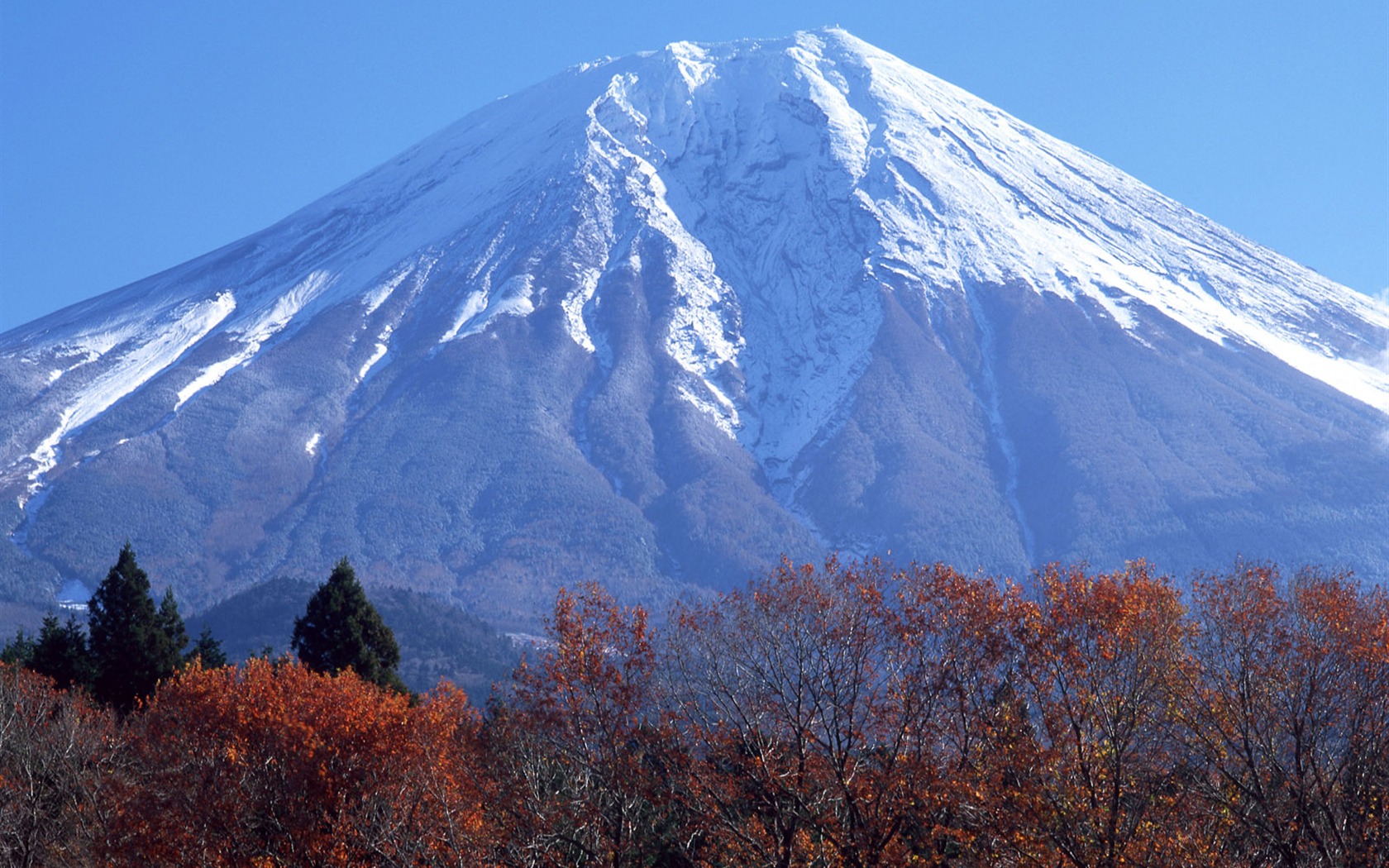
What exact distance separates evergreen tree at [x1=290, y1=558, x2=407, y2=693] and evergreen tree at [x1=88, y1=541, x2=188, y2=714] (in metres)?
4.37

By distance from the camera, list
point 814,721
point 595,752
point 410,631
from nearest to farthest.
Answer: point 814,721 → point 595,752 → point 410,631

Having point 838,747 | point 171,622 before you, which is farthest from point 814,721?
point 171,622

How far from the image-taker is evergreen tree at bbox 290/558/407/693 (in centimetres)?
4038

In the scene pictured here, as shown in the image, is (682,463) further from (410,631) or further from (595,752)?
(595,752)

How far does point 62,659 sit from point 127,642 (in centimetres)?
389

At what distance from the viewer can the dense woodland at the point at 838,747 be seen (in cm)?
1977

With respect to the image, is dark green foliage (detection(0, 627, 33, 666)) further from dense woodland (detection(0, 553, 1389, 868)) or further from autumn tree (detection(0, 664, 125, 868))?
dense woodland (detection(0, 553, 1389, 868))

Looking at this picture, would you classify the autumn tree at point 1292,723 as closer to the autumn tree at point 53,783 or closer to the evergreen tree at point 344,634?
the autumn tree at point 53,783

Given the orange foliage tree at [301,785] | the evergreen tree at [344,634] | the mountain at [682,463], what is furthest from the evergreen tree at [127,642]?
the mountain at [682,463]

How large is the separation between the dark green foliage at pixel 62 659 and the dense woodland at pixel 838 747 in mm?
16476

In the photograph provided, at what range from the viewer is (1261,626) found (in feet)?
72.0

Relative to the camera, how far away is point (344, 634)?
40.8 meters

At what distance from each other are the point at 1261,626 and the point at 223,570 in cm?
14925

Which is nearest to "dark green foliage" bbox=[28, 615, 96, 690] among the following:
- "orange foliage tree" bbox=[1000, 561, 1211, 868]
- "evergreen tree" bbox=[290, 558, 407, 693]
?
"evergreen tree" bbox=[290, 558, 407, 693]
